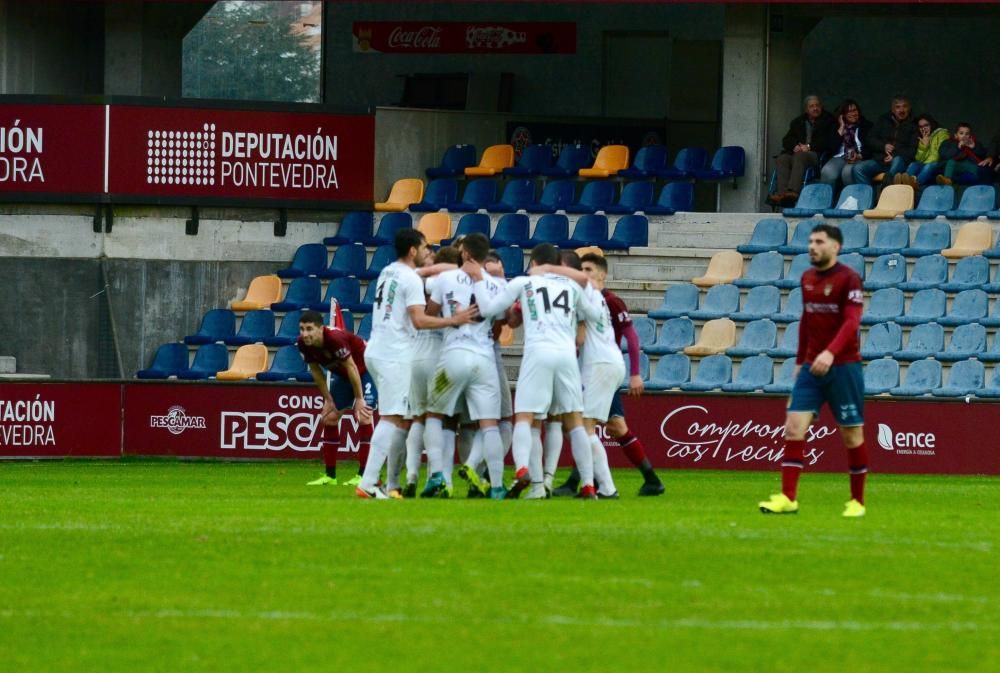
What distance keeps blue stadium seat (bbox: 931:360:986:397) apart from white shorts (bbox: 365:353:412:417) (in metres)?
9.93

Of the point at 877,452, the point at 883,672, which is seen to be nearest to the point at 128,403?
the point at 877,452

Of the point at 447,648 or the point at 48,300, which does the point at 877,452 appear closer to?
the point at 48,300

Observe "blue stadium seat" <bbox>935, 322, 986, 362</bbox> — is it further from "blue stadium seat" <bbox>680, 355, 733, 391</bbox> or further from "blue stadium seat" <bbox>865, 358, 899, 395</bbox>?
"blue stadium seat" <bbox>680, 355, 733, 391</bbox>

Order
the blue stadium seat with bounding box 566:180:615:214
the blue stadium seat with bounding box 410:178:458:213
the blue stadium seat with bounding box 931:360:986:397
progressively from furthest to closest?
1. the blue stadium seat with bounding box 410:178:458:213
2. the blue stadium seat with bounding box 566:180:615:214
3. the blue stadium seat with bounding box 931:360:986:397

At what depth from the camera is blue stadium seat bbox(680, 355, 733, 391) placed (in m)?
24.1

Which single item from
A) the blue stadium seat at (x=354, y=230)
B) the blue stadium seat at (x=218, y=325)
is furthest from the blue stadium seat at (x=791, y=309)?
the blue stadium seat at (x=218, y=325)

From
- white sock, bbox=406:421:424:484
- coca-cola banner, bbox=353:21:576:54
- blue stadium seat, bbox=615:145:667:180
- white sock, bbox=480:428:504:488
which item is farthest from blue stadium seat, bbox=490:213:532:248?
white sock, bbox=480:428:504:488

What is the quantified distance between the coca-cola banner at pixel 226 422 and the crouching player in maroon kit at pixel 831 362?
34.1 ft

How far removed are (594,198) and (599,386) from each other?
553 inches

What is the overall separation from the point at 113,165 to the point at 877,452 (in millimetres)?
12433

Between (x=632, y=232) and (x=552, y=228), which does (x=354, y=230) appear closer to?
(x=552, y=228)

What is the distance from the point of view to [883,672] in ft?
25.5

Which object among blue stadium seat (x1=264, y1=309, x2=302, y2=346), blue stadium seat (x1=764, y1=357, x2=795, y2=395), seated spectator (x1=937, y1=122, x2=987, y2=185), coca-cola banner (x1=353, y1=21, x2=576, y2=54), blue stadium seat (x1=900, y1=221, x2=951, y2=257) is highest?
coca-cola banner (x1=353, y1=21, x2=576, y2=54)

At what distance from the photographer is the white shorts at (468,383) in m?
14.9
